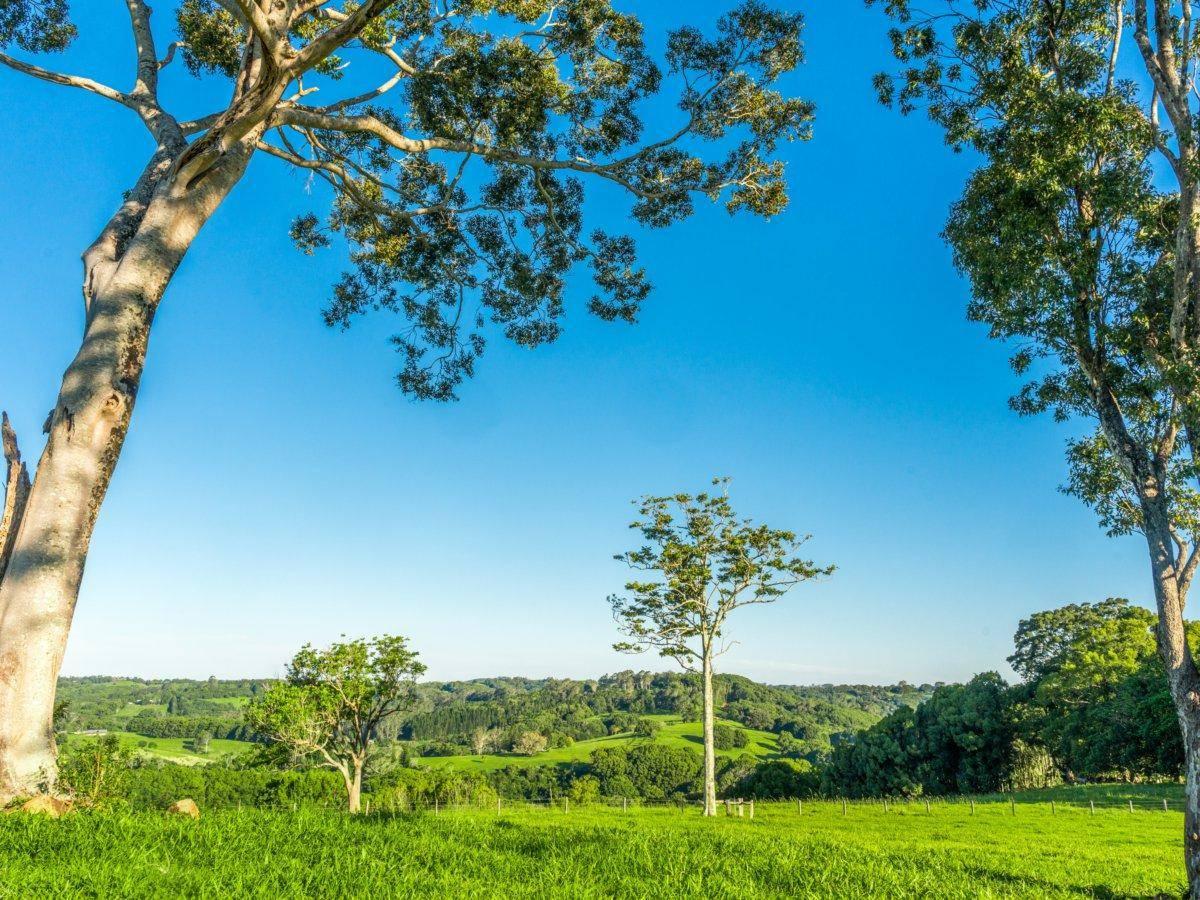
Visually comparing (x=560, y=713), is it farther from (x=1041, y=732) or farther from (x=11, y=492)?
(x=11, y=492)

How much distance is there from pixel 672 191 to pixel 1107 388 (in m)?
7.88

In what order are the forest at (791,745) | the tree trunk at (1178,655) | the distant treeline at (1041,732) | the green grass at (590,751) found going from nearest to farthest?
the tree trunk at (1178,655) < the distant treeline at (1041,732) < the forest at (791,745) < the green grass at (590,751)

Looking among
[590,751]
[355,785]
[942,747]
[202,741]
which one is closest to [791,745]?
[590,751]

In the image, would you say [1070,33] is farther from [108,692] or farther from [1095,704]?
[108,692]

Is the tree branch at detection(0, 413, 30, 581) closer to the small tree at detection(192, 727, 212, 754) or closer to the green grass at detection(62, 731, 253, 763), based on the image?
the green grass at detection(62, 731, 253, 763)

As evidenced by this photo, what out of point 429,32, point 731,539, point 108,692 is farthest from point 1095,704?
point 108,692

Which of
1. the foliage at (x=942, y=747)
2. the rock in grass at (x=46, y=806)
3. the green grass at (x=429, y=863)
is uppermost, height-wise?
the rock in grass at (x=46, y=806)

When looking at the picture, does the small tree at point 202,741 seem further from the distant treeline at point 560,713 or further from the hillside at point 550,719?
the distant treeline at point 560,713

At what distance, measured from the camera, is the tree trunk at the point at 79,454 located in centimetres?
516

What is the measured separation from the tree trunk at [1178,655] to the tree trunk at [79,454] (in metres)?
12.4

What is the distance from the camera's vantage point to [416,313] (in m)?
13.1

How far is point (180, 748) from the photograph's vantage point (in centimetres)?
9319

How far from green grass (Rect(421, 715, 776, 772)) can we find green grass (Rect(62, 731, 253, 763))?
86.6ft

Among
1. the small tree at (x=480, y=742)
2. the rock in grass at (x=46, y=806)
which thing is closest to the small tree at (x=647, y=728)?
the small tree at (x=480, y=742)
